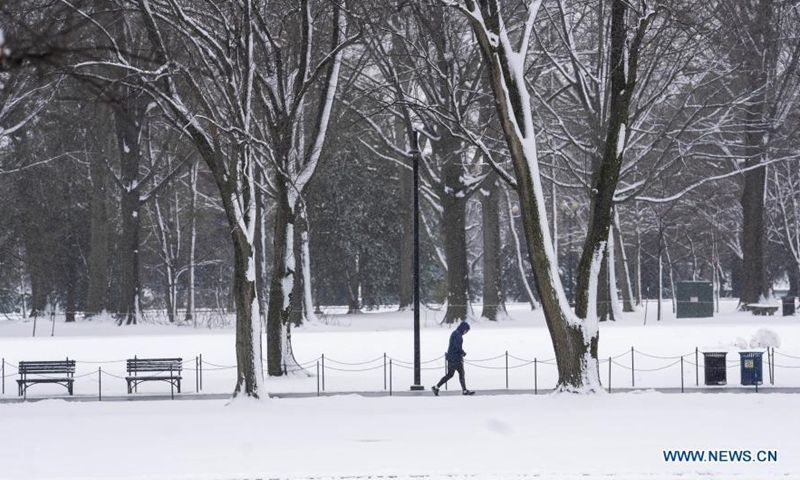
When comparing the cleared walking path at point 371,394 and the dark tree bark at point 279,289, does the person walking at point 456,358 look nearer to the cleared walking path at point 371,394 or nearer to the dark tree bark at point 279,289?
the cleared walking path at point 371,394

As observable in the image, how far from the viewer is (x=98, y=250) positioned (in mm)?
49000

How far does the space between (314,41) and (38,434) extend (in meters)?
14.3

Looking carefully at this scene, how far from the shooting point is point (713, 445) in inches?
581

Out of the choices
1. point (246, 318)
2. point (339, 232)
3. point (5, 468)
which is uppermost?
point (339, 232)

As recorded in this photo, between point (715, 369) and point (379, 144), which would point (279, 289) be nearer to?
point (715, 369)

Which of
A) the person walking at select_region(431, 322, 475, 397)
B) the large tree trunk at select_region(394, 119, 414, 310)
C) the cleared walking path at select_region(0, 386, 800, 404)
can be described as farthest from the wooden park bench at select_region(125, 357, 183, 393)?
the large tree trunk at select_region(394, 119, 414, 310)

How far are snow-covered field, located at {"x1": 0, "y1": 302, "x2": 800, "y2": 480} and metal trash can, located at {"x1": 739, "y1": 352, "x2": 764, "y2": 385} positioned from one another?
920 millimetres

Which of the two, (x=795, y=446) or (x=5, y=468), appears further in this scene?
(x=795, y=446)

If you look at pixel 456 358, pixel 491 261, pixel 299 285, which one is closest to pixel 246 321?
pixel 456 358

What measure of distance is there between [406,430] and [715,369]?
973 centimetres

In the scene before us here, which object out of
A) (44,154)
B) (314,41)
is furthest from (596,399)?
(44,154)

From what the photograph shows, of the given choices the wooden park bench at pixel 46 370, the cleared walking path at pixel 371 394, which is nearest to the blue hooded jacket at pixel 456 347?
the cleared walking path at pixel 371 394

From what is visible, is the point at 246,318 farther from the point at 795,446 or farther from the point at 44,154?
the point at 44,154

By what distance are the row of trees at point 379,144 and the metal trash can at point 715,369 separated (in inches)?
155
